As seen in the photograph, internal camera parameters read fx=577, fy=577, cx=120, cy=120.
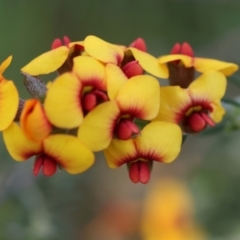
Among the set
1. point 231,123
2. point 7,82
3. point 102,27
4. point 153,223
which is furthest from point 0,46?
point 7,82

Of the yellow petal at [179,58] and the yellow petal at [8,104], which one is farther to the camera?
the yellow petal at [179,58]

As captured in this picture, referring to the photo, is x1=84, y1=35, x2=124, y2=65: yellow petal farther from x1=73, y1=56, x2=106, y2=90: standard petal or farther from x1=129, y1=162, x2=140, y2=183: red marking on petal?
x1=129, y1=162, x2=140, y2=183: red marking on petal

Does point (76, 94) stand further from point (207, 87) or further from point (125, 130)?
point (207, 87)

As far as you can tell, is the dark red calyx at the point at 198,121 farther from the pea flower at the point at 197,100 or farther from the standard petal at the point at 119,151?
the standard petal at the point at 119,151

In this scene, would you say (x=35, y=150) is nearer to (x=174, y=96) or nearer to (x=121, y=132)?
(x=121, y=132)

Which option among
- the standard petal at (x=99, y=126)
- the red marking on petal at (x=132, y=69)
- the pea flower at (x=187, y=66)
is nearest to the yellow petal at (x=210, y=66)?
the pea flower at (x=187, y=66)

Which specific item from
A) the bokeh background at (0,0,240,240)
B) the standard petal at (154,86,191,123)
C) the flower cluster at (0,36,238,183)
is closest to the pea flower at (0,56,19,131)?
the flower cluster at (0,36,238,183)
